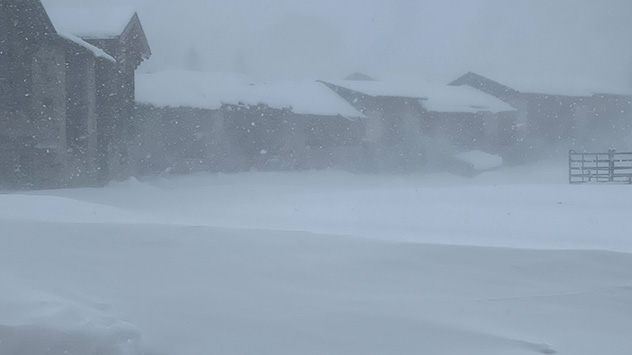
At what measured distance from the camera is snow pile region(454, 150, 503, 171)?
39.5 m

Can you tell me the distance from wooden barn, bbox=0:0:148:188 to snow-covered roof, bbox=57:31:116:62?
0.05 meters

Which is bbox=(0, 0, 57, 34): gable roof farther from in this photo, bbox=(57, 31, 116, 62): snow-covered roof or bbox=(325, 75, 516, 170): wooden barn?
bbox=(325, 75, 516, 170): wooden barn

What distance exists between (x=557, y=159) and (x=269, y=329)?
167 feet

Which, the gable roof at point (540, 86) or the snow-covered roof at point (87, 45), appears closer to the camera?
the snow-covered roof at point (87, 45)

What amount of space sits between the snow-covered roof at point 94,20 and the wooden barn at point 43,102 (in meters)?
1.93

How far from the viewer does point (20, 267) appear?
16.1 feet

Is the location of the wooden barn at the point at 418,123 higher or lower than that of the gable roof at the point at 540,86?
lower

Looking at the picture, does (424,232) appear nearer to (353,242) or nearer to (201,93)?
(353,242)

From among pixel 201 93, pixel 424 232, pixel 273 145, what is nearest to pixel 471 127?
pixel 273 145

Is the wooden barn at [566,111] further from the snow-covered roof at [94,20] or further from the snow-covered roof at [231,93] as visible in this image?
the snow-covered roof at [94,20]

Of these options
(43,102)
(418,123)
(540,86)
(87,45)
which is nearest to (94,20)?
(87,45)

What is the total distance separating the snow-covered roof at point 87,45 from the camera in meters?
22.2

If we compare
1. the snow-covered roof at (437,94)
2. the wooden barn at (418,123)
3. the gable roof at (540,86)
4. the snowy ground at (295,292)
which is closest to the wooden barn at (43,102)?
the snowy ground at (295,292)

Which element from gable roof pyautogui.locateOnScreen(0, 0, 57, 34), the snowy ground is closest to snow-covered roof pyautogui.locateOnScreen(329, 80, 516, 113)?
gable roof pyautogui.locateOnScreen(0, 0, 57, 34)
